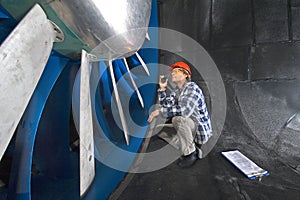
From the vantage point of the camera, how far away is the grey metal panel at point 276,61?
2.29 m

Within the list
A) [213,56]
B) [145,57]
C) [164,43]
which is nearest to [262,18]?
[213,56]

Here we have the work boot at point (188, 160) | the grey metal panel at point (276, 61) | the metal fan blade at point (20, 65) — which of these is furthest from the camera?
the grey metal panel at point (276, 61)

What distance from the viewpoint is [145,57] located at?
2.46 m

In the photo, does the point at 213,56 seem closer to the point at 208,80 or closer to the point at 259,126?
the point at 208,80

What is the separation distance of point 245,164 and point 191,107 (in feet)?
2.23

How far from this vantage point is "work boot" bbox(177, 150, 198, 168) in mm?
1932

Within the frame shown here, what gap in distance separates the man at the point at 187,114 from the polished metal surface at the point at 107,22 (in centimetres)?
116

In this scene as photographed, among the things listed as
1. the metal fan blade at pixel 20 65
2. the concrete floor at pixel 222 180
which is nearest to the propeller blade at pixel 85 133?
the metal fan blade at pixel 20 65

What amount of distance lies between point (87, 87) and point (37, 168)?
72cm

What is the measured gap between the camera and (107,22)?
30.5 inches

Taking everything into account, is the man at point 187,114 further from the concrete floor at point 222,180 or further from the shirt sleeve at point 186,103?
the concrete floor at point 222,180

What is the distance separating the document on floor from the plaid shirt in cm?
28

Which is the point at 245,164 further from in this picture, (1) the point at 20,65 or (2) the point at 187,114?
(1) the point at 20,65

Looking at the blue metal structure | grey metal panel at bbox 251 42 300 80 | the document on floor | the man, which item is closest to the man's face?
the man
